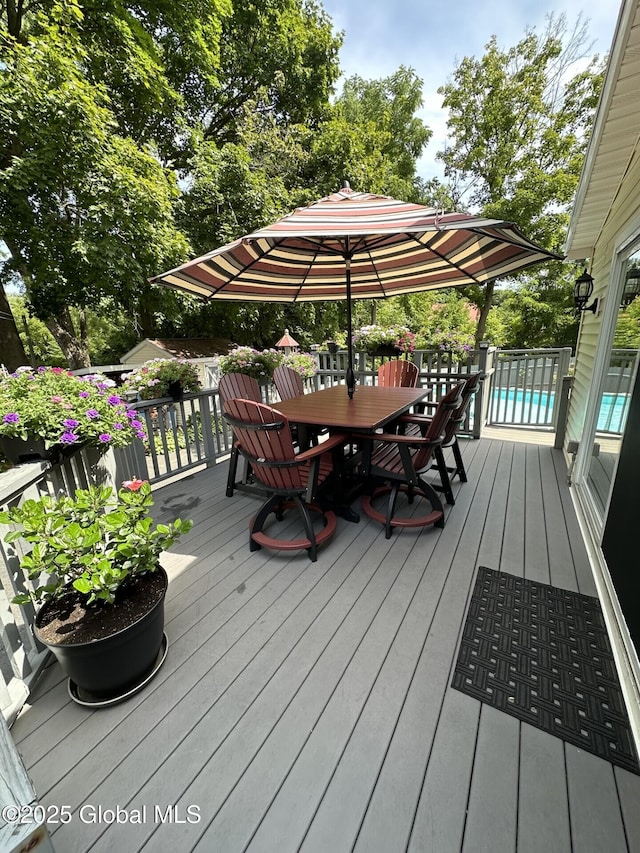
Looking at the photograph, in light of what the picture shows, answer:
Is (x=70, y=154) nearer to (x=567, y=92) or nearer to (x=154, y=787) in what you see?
(x=154, y=787)

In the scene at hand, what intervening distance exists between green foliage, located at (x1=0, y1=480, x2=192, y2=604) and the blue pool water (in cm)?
291

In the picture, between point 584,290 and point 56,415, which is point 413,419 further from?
point 56,415

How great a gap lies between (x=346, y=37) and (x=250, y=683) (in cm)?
1873

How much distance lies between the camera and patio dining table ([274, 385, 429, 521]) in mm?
2682

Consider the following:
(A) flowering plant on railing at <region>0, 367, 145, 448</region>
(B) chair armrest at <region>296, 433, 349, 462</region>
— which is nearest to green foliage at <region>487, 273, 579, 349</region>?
(B) chair armrest at <region>296, 433, 349, 462</region>

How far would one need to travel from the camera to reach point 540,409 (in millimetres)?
5504

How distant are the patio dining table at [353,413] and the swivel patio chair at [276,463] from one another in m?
0.19

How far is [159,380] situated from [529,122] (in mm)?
15870

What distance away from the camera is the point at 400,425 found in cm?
356

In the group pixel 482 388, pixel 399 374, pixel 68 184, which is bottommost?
pixel 482 388

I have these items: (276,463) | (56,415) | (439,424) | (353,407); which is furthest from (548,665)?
(56,415)

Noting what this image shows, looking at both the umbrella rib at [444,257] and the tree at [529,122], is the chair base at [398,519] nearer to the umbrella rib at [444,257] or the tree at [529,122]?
the umbrella rib at [444,257]

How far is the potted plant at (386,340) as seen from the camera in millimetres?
5443

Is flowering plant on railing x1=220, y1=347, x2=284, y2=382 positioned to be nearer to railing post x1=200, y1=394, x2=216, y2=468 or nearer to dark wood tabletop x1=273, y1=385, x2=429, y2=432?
railing post x1=200, y1=394, x2=216, y2=468
